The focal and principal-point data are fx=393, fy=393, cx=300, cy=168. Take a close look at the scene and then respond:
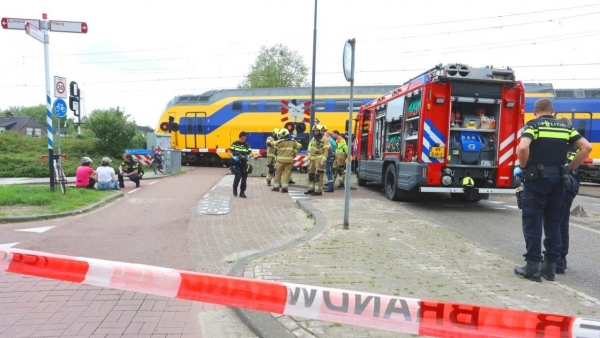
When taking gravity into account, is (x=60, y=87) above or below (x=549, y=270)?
above

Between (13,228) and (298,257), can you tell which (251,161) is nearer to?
(13,228)

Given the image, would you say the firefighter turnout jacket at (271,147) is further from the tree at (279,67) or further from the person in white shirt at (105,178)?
the tree at (279,67)

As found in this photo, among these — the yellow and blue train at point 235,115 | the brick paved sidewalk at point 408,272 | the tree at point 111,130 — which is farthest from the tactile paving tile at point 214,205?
the tree at point 111,130

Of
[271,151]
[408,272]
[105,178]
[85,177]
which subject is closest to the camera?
[408,272]

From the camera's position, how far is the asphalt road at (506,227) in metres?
4.51

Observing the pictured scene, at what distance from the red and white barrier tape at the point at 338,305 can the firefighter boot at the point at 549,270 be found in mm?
2361

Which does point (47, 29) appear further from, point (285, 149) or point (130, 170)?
point (285, 149)

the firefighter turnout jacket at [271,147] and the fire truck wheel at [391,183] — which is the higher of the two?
the firefighter turnout jacket at [271,147]

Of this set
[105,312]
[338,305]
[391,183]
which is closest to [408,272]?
[338,305]

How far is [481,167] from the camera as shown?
8367mm

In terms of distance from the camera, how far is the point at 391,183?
996 cm

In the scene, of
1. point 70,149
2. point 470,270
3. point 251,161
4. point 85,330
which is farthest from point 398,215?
point 70,149

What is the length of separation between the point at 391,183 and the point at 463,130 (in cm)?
230

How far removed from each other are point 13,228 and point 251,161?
10674mm
